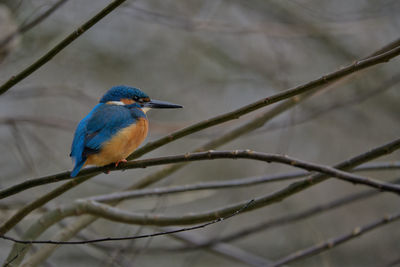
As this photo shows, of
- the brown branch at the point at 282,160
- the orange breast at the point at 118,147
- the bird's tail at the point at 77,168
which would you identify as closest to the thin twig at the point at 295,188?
the brown branch at the point at 282,160

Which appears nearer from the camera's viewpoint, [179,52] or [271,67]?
[271,67]

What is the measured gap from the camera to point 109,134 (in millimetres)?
2492

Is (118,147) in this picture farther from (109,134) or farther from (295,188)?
(295,188)

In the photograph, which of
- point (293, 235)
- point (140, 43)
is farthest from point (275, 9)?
point (293, 235)

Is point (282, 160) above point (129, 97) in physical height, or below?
below

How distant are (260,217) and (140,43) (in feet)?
9.48

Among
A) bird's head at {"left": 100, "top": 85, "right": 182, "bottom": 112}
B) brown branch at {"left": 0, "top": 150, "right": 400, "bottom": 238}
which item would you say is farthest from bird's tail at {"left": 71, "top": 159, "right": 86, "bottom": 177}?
bird's head at {"left": 100, "top": 85, "right": 182, "bottom": 112}

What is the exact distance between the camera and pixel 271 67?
17.8 ft

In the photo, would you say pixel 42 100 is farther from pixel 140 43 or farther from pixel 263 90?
pixel 263 90

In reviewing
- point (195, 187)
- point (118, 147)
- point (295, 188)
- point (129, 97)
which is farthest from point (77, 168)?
point (295, 188)

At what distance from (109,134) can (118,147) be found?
10cm

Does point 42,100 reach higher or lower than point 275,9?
lower

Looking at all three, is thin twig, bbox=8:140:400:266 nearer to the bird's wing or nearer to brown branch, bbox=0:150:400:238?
brown branch, bbox=0:150:400:238

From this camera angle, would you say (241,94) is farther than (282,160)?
Yes
